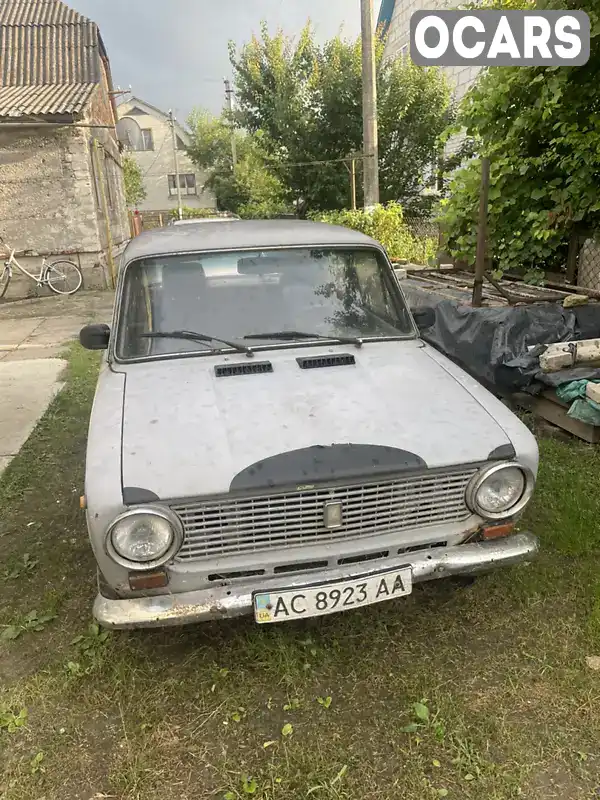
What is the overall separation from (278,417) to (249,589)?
2.42 ft

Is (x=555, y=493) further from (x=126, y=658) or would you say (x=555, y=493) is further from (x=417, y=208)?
(x=417, y=208)

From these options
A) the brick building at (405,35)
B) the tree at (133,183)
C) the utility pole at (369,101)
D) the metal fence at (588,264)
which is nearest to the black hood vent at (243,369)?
the metal fence at (588,264)

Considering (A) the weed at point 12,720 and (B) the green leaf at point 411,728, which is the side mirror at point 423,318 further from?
(A) the weed at point 12,720

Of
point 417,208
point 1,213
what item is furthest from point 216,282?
point 417,208

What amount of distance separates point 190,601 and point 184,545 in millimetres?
220

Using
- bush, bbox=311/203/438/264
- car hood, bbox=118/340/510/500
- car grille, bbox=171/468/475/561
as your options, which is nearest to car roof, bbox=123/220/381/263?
car hood, bbox=118/340/510/500

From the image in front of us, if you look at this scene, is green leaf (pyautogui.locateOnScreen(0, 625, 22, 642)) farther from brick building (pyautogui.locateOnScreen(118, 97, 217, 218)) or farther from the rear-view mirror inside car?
brick building (pyautogui.locateOnScreen(118, 97, 217, 218))

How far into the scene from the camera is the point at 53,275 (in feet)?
44.5

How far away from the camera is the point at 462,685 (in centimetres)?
269

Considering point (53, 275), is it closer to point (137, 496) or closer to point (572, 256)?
point (572, 256)

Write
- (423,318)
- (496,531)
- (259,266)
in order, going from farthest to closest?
(423,318) → (259,266) → (496,531)

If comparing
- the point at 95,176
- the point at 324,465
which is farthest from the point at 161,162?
the point at 324,465

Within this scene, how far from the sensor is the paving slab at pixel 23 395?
17.8 feet

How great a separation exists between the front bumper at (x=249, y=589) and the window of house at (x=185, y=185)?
179 feet
